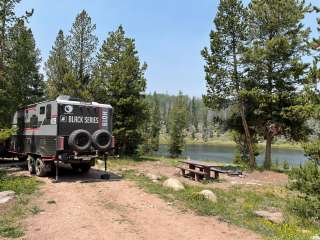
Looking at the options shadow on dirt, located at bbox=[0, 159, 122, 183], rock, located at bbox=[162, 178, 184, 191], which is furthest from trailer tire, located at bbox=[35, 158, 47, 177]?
rock, located at bbox=[162, 178, 184, 191]

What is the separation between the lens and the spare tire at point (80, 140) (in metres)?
16.6

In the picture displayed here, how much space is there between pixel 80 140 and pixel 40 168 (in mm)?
2937

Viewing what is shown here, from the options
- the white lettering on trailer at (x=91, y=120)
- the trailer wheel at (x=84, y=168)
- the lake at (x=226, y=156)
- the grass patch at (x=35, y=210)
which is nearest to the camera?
the grass patch at (x=35, y=210)

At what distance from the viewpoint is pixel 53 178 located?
706 inches

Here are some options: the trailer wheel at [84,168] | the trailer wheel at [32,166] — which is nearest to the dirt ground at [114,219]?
the trailer wheel at [84,168]

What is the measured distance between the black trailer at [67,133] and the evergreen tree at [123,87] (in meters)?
11.2

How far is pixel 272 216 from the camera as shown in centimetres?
1157

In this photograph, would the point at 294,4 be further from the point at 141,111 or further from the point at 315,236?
the point at 315,236

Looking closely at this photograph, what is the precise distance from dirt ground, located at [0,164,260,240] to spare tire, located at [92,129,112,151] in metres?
3.09

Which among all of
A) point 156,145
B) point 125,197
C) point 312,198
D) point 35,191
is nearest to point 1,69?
point 35,191

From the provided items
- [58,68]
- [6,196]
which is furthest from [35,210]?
[58,68]

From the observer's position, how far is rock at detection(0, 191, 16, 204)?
12.7 m

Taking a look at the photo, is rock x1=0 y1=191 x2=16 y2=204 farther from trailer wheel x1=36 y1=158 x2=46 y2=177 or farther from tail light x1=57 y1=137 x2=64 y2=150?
trailer wheel x1=36 y1=158 x2=46 y2=177

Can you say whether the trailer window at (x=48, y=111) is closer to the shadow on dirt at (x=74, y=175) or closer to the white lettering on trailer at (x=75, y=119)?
the white lettering on trailer at (x=75, y=119)
